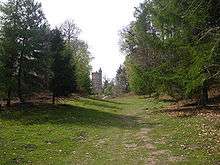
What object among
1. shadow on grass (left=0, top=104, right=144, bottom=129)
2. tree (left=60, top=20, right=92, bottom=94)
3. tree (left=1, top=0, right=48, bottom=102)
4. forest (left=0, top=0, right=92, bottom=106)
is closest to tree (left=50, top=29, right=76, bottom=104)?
Result: forest (left=0, top=0, right=92, bottom=106)

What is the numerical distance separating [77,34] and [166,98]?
33.8 meters

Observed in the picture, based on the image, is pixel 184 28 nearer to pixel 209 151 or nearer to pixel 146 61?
pixel 209 151

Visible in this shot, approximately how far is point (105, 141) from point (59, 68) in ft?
64.7

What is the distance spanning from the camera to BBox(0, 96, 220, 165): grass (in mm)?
16094

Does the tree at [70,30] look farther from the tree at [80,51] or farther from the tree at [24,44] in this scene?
the tree at [24,44]

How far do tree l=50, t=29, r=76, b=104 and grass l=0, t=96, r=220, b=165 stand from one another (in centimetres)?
903

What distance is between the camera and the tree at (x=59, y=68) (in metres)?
39.3

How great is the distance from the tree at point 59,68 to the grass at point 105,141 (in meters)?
9.03

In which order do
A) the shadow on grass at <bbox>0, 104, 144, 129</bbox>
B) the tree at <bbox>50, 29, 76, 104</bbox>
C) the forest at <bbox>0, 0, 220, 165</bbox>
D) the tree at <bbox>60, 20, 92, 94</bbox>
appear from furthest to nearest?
the tree at <bbox>60, 20, 92, 94</bbox>, the tree at <bbox>50, 29, 76, 104</bbox>, the shadow on grass at <bbox>0, 104, 144, 129</bbox>, the forest at <bbox>0, 0, 220, 165</bbox>

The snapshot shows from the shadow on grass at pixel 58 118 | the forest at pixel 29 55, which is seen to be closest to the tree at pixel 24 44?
the forest at pixel 29 55

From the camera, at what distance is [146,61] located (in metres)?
63.2

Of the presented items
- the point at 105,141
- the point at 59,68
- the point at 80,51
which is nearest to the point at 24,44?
the point at 59,68

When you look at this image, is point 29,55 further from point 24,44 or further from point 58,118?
point 58,118

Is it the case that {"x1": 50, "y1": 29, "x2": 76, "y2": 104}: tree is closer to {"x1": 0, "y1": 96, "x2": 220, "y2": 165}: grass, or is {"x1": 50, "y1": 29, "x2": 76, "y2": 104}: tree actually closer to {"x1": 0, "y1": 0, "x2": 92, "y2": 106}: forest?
{"x1": 0, "y1": 0, "x2": 92, "y2": 106}: forest
